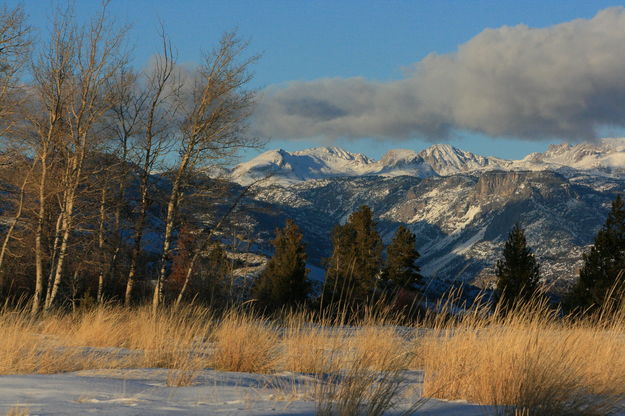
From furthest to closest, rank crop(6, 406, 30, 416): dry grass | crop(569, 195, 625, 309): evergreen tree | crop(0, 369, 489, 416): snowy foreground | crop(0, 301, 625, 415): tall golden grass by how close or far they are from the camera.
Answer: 1. crop(569, 195, 625, 309): evergreen tree
2. crop(0, 301, 625, 415): tall golden grass
3. crop(0, 369, 489, 416): snowy foreground
4. crop(6, 406, 30, 416): dry grass

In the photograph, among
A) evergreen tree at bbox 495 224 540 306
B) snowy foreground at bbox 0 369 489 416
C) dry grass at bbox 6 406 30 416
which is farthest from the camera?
evergreen tree at bbox 495 224 540 306

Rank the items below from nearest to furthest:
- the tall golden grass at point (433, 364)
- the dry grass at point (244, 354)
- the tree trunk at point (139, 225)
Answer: the tall golden grass at point (433, 364)
the dry grass at point (244, 354)
the tree trunk at point (139, 225)

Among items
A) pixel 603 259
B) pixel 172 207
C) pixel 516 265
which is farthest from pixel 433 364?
pixel 516 265

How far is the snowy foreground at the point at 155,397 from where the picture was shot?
12.0ft

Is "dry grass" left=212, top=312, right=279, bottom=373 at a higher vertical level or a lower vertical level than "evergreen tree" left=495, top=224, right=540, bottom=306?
lower

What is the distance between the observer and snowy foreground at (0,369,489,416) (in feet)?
12.0

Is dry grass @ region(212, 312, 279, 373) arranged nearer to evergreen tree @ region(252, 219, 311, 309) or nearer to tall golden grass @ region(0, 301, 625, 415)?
tall golden grass @ region(0, 301, 625, 415)

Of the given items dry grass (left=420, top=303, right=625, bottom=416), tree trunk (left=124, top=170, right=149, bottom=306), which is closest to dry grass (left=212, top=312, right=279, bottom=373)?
dry grass (left=420, top=303, right=625, bottom=416)

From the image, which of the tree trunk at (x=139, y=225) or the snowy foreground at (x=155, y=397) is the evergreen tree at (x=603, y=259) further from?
the snowy foreground at (x=155, y=397)

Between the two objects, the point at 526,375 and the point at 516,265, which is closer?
the point at 526,375

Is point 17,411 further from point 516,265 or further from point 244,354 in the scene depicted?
point 516,265

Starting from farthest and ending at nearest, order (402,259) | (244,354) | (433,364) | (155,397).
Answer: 1. (402,259)
2. (244,354)
3. (433,364)
4. (155,397)

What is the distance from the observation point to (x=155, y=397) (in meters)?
4.18

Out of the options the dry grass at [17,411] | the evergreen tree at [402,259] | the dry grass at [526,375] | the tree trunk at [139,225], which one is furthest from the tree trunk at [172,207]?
the evergreen tree at [402,259]
